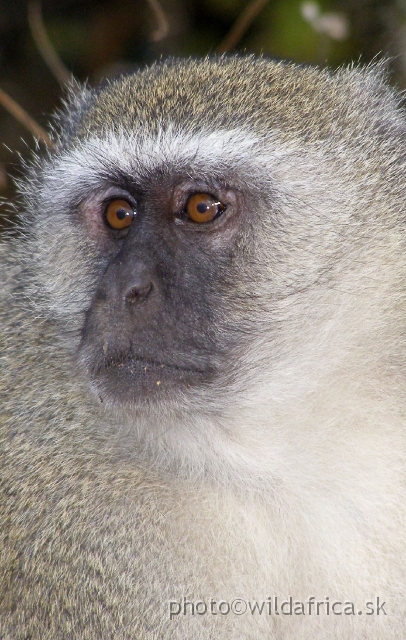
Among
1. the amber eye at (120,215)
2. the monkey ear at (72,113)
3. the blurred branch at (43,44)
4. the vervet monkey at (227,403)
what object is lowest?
the vervet monkey at (227,403)

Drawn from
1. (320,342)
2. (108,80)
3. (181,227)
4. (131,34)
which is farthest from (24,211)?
(131,34)

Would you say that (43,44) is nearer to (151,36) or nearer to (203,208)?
(151,36)

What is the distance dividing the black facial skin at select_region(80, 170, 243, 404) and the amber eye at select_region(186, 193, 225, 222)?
0.01 metres

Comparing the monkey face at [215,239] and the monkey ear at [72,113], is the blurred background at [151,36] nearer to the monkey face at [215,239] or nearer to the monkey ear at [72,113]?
the monkey ear at [72,113]

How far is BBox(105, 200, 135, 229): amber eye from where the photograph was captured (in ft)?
8.21

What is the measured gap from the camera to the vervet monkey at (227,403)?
2.19 meters

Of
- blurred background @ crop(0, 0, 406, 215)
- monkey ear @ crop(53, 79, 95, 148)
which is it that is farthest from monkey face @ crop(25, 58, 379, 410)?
blurred background @ crop(0, 0, 406, 215)

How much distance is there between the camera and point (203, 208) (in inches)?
92.0

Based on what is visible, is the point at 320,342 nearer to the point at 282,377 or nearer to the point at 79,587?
the point at 282,377

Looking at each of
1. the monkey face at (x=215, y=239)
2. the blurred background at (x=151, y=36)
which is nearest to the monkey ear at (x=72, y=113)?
the monkey face at (x=215, y=239)

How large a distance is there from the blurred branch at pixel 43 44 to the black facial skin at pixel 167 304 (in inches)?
72.5

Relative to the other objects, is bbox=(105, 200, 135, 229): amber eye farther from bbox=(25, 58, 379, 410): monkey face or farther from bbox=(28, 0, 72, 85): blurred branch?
bbox=(28, 0, 72, 85): blurred branch

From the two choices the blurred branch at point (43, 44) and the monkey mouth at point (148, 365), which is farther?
the blurred branch at point (43, 44)

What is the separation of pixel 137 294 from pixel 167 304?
0.27ft
